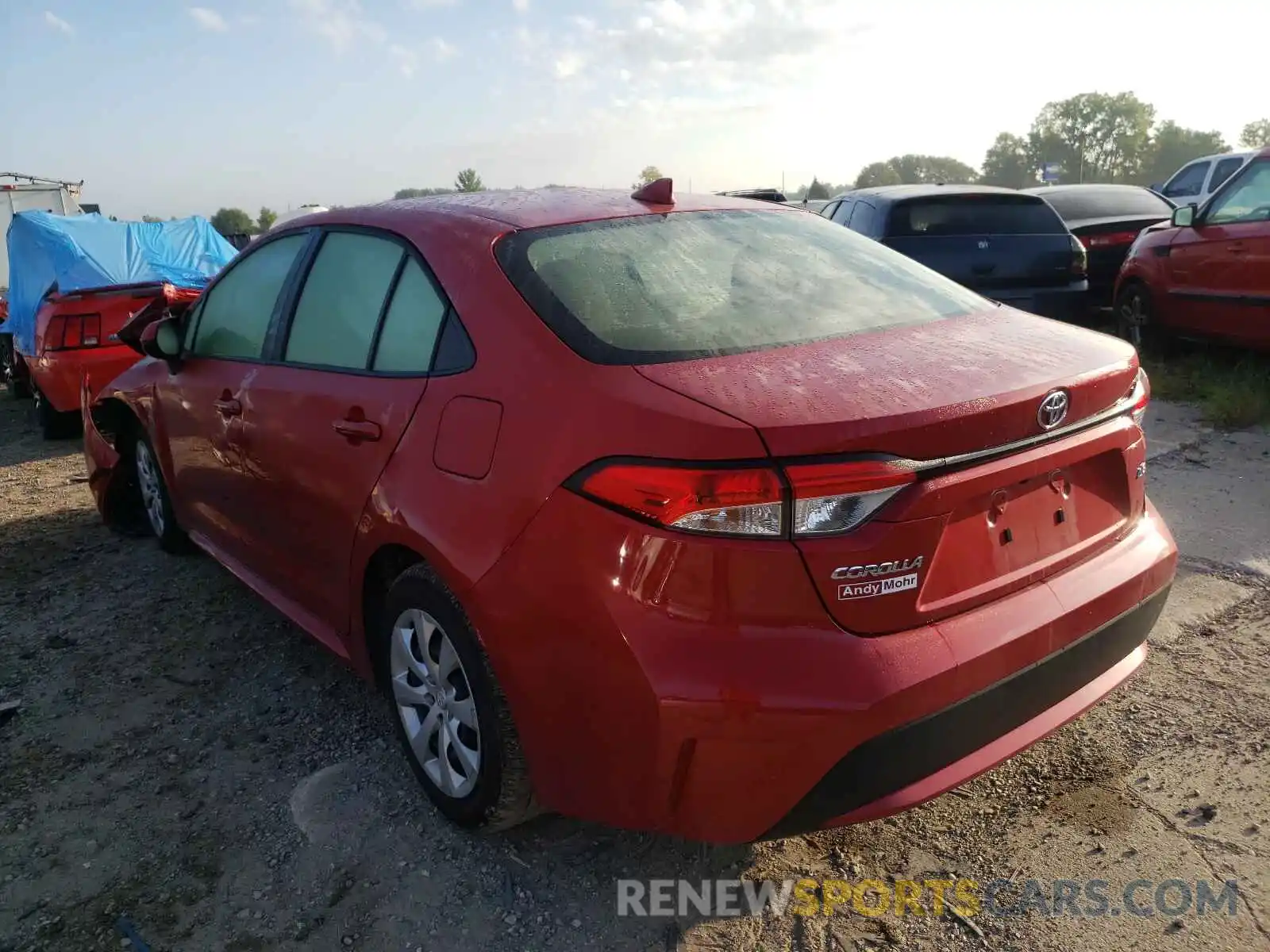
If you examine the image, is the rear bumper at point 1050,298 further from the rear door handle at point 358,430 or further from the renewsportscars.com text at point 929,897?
the rear door handle at point 358,430

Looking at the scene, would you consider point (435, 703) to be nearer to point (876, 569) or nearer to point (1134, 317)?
point (876, 569)

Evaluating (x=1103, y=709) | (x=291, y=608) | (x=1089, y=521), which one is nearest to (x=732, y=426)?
(x=1089, y=521)

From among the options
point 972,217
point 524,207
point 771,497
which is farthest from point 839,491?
point 972,217

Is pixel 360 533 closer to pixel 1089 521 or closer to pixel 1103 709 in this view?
pixel 1089 521

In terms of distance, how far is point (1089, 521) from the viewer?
2258mm

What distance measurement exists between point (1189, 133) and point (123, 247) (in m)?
94.2

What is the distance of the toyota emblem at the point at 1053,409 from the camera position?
2.04m

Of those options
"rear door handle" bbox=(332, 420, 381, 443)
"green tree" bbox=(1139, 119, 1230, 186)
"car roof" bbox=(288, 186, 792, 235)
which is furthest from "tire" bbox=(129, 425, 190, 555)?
"green tree" bbox=(1139, 119, 1230, 186)

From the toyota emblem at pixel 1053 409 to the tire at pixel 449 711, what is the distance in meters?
1.32

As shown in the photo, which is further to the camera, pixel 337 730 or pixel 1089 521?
pixel 337 730

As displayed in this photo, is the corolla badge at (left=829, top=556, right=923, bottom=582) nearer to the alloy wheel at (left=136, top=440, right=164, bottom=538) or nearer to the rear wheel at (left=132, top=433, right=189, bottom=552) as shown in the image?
the rear wheel at (left=132, top=433, right=189, bottom=552)

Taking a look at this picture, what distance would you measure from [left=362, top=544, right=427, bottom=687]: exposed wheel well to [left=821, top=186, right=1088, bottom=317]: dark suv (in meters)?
5.80

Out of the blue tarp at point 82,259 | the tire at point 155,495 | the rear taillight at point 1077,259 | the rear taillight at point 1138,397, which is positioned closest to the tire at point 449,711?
the rear taillight at point 1138,397

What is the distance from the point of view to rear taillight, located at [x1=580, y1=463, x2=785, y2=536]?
1.79 metres
